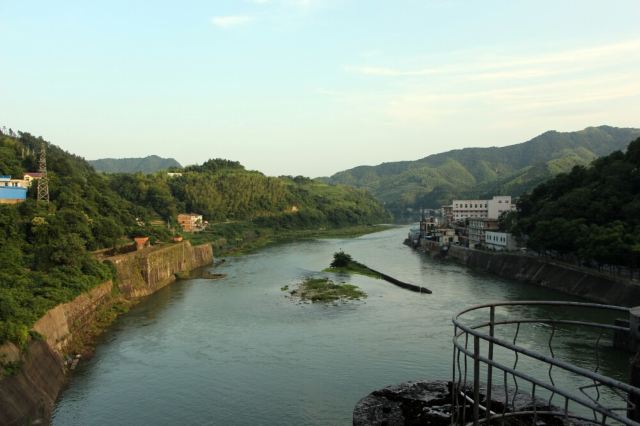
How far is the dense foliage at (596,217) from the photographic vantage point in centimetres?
3647

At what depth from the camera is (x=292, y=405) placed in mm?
19266

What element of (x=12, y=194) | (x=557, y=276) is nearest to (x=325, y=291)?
(x=557, y=276)

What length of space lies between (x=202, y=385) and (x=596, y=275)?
97.5ft

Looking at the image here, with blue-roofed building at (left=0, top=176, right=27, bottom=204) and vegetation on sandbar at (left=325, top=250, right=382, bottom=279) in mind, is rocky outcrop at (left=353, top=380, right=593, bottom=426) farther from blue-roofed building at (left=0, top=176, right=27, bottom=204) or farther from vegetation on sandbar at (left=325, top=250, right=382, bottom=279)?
blue-roofed building at (left=0, top=176, right=27, bottom=204)

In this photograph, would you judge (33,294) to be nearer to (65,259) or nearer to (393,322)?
(65,259)

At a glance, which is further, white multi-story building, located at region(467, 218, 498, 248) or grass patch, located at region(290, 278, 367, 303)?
white multi-story building, located at region(467, 218, 498, 248)

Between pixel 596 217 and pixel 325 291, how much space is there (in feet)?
76.1

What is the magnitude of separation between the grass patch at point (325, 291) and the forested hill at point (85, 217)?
46.4 feet

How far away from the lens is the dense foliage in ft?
120

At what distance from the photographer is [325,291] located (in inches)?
1608

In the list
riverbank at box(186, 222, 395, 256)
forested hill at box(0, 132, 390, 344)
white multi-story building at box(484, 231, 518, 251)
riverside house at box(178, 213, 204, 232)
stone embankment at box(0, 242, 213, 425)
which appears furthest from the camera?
riverside house at box(178, 213, 204, 232)

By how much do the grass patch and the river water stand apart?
1.32m

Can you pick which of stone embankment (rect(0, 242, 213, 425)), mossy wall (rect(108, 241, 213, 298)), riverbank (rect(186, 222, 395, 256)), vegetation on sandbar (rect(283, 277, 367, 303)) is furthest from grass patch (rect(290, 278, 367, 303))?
riverbank (rect(186, 222, 395, 256))

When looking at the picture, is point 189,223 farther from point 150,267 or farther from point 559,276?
point 559,276
